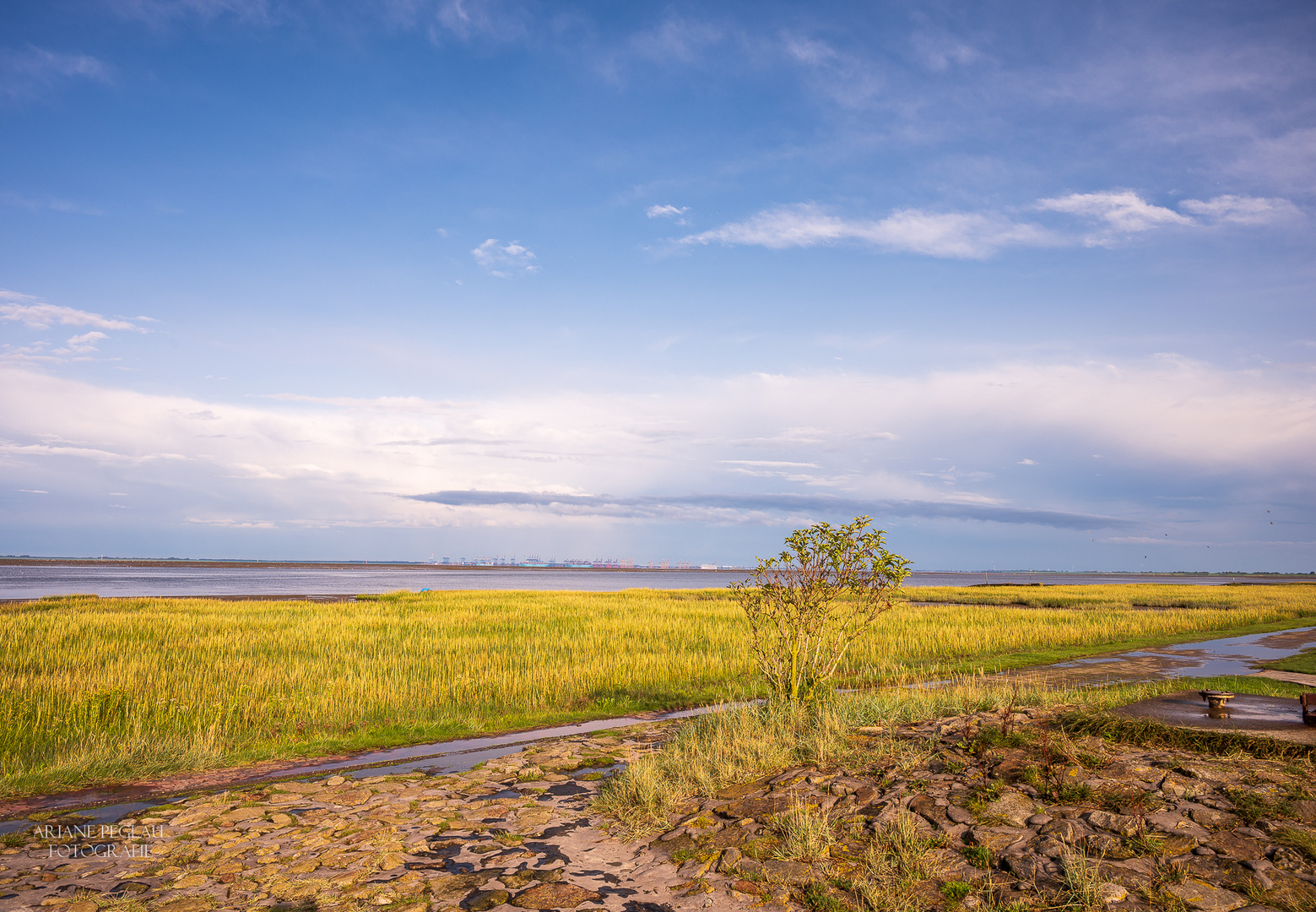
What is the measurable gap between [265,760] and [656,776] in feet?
22.9

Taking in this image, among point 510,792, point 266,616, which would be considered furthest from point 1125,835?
point 266,616

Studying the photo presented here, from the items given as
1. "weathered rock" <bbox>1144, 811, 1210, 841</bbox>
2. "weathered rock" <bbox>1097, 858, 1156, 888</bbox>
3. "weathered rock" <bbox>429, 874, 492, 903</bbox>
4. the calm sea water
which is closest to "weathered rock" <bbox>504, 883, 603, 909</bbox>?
"weathered rock" <bbox>429, 874, 492, 903</bbox>

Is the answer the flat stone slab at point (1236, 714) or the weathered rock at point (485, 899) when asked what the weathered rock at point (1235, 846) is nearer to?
the flat stone slab at point (1236, 714)

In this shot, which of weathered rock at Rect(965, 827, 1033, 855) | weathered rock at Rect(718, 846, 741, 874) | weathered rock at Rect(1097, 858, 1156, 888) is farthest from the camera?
weathered rock at Rect(718, 846, 741, 874)

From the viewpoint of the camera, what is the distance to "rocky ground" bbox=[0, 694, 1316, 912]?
529 cm

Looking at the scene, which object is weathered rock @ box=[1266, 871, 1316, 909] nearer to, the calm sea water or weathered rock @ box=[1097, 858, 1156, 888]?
weathered rock @ box=[1097, 858, 1156, 888]

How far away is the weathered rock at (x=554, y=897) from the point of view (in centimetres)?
554

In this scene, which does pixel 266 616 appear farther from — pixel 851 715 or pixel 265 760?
pixel 851 715

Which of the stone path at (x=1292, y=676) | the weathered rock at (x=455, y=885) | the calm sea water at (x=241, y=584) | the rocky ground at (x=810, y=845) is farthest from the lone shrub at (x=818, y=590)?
the calm sea water at (x=241, y=584)

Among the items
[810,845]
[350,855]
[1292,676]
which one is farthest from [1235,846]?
[1292,676]

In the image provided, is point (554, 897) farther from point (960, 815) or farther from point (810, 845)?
point (960, 815)

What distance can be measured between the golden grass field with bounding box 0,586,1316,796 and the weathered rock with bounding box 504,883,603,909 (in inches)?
293

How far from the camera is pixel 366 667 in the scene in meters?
18.2

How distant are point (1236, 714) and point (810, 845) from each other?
857 cm
